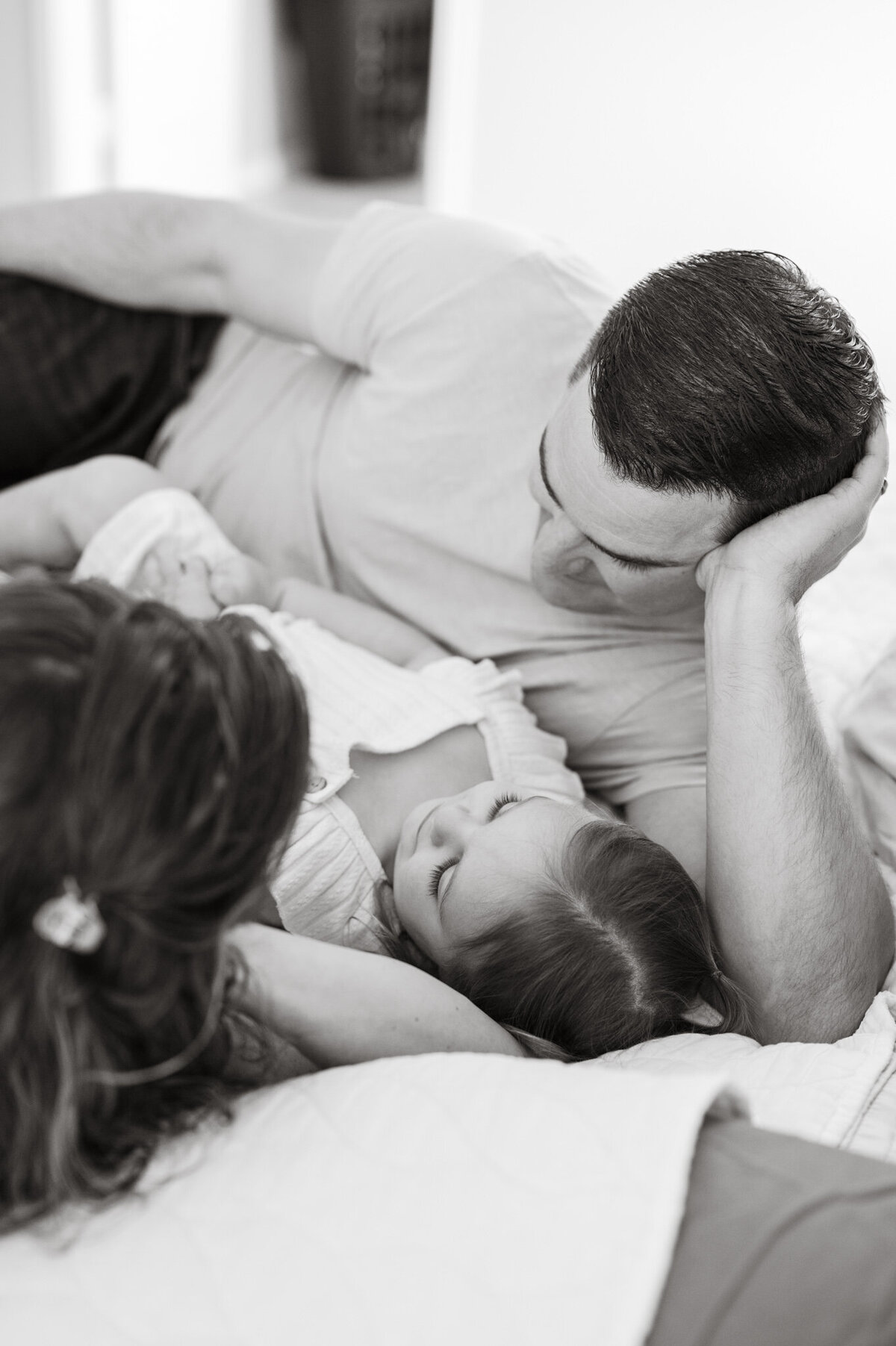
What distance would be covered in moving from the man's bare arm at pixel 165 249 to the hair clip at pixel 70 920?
1.07 m

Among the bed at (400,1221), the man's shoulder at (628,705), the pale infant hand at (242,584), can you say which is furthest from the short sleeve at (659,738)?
the bed at (400,1221)

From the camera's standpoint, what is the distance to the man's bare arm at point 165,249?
5.22 ft

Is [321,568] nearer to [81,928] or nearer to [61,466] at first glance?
[61,466]

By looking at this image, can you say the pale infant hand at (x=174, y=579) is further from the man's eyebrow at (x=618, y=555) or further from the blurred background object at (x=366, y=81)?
the blurred background object at (x=366, y=81)

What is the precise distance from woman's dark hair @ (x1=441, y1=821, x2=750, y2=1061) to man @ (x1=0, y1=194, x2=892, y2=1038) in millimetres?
59

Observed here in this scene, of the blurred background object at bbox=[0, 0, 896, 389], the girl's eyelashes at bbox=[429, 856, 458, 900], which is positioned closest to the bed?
the girl's eyelashes at bbox=[429, 856, 458, 900]

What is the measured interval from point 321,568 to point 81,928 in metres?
0.96

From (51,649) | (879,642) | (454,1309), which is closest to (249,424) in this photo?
(879,642)

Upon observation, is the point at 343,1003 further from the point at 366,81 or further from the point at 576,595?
the point at 366,81

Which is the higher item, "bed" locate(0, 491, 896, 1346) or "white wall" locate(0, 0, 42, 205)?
"white wall" locate(0, 0, 42, 205)

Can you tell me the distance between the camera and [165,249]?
5.35 ft

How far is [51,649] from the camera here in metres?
0.68

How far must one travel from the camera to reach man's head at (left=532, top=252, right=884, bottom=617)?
111 centimetres

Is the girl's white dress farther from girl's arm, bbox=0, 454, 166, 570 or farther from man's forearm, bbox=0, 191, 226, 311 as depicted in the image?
man's forearm, bbox=0, 191, 226, 311
